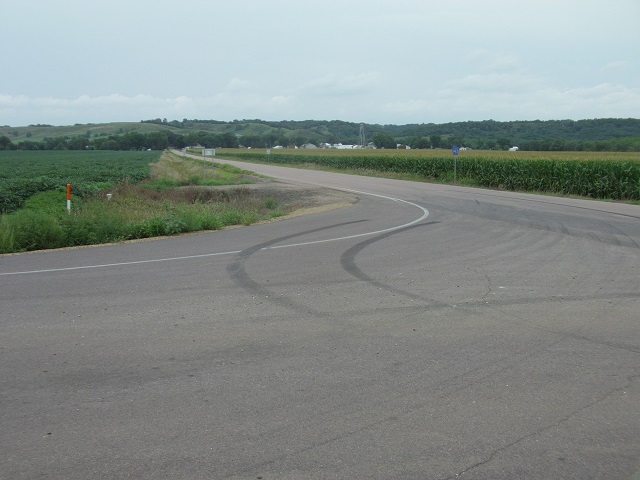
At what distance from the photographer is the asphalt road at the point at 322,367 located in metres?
4.49

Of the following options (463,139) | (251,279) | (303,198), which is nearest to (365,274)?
(251,279)

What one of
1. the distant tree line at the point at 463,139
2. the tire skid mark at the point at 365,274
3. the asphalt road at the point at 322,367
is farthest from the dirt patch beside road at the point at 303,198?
the distant tree line at the point at 463,139

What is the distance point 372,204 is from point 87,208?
34.5 feet

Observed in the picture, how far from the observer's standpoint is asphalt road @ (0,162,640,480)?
449 centimetres

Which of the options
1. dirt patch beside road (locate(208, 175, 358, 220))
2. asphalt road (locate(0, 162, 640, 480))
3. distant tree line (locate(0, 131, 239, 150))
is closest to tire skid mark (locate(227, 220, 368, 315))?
asphalt road (locate(0, 162, 640, 480))

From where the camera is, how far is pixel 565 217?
65.0ft

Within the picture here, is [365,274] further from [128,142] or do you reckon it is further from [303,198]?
[128,142]

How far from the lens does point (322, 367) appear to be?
6270 millimetres

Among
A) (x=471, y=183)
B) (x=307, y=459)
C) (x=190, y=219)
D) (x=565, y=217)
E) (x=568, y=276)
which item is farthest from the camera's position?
(x=471, y=183)

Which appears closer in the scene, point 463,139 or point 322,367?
point 322,367

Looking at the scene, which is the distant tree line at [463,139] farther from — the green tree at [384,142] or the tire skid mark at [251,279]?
the tire skid mark at [251,279]

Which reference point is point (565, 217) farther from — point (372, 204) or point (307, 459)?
point (307, 459)

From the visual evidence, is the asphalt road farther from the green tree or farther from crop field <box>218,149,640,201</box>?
→ the green tree

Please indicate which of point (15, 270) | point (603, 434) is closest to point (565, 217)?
point (15, 270)
